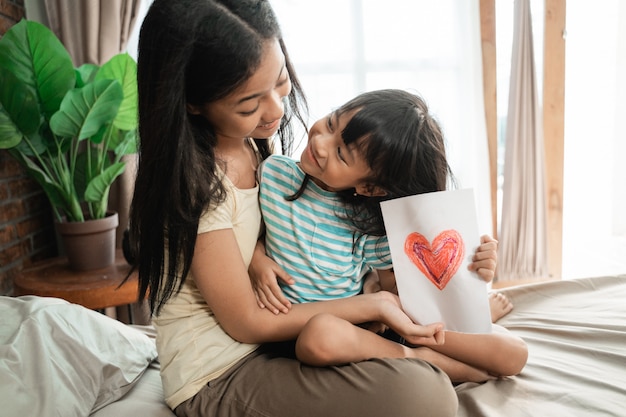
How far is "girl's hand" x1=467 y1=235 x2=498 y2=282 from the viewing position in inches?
42.2

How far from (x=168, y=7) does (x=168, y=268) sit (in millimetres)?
461

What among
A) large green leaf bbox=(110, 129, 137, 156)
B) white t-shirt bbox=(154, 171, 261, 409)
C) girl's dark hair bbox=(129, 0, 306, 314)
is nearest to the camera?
girl's dark hair bbox=(129, 0, 306, 314)

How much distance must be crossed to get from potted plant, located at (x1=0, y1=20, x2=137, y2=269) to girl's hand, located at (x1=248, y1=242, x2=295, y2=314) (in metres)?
0.74

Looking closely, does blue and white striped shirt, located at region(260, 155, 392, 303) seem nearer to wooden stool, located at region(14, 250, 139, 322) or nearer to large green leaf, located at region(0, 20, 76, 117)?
wooden stool, located at region(14, 250, 139, 322)

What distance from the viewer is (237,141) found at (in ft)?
3.91

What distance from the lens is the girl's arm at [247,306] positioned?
1021 mm

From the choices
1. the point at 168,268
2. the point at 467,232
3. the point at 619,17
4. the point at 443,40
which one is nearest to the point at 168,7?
the point at 168,268

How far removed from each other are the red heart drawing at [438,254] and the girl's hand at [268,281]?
25 centimetres

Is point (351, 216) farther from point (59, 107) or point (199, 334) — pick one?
point (59, 107)

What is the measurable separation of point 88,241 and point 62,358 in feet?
2.94

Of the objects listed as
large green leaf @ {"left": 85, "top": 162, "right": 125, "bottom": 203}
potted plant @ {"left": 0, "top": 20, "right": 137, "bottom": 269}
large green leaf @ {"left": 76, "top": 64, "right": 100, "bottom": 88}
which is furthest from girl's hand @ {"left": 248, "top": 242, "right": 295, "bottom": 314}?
large green leaf @ {"left": 76, "top": 64, "right": 100, "bottom": 88}

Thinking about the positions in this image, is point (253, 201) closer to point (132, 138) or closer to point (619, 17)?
point (132, 138)

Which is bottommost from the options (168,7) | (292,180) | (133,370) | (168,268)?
(133,370)

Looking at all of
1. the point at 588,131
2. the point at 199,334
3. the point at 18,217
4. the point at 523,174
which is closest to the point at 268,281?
the point at 199,334
